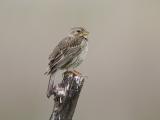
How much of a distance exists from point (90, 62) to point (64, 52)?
6.27ft

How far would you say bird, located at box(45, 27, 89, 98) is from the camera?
671cm

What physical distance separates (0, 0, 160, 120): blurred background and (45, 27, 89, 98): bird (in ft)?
4.39

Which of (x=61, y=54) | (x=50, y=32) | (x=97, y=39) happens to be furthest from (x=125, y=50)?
(x=61, y=54)

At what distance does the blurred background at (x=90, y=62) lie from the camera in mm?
8602

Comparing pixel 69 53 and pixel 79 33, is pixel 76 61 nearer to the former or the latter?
pixel 69 53

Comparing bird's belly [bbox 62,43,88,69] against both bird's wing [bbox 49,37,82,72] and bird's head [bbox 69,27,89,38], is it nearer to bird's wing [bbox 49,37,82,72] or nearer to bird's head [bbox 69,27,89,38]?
bird's wing [bbox 49,37,82,72]

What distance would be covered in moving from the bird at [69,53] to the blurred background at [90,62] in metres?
1.34

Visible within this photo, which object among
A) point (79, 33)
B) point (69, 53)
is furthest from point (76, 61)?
point (79, 33)

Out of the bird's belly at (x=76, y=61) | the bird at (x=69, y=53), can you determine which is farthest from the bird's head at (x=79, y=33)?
the bird's belly at (x=76, y=61)

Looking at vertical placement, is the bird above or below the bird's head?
below

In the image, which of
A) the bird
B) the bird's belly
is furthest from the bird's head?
the bird's belly

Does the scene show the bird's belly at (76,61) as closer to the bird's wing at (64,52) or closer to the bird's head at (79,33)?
the bird's wing at (64,52)

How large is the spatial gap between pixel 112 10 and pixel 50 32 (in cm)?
86

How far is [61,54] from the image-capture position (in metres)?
6.88
